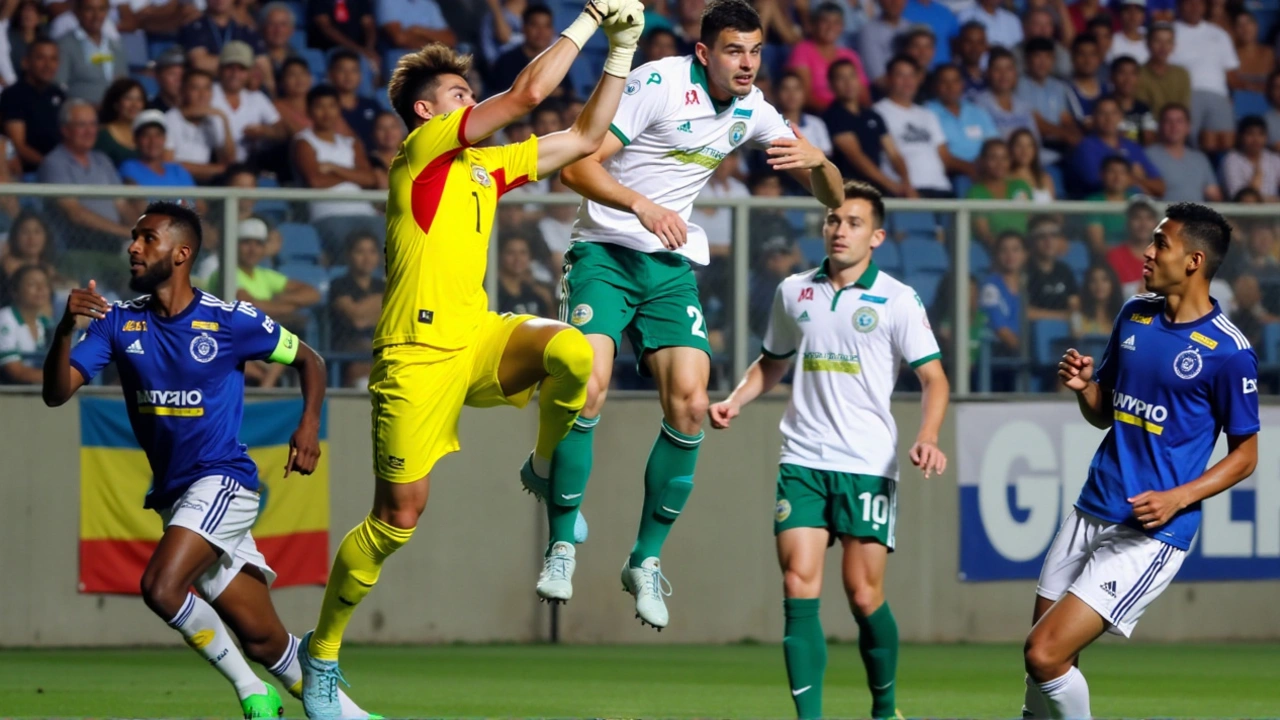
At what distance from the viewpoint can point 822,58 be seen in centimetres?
1529

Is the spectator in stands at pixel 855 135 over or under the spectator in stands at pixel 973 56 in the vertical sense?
under

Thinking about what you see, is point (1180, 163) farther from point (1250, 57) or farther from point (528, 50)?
point (528, 50)

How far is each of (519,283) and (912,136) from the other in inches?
164

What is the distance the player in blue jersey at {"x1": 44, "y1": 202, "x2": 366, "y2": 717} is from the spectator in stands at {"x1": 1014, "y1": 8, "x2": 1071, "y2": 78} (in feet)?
32.7

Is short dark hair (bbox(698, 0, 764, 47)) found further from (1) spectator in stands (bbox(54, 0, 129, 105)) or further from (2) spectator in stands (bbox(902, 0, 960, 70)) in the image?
(2) spectator in stands (bbox(902, 0, 960, 70))

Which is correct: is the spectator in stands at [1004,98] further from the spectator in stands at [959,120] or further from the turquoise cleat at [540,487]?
the turquoise cleat at [540,487]

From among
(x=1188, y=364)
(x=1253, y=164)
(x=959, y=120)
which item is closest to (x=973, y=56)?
(x=959, y=120)

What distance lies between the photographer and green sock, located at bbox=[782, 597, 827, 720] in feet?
26.0

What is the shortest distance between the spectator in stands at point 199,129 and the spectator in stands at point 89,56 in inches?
25.4

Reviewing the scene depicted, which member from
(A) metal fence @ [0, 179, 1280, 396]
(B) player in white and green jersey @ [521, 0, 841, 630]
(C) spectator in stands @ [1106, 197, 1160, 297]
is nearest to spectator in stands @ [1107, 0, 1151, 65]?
(A) metal fence @ [0, 179, 1280, 396]

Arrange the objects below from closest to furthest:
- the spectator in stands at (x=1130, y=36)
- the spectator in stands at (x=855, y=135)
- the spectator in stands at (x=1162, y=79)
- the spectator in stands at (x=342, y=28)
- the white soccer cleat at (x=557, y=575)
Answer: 1. the white soccer cleat at (x=557, y=575)
2. the spectator in stands at (x=855, y=135)
3. the spectator in stands at (x=342, y=28)
4. the spectator in stands at (x=1162, y=79)
5. the spectator in stands at (x=1130, y=36)

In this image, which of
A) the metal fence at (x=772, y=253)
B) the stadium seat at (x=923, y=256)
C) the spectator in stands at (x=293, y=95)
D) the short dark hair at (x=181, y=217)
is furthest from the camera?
the spectator in stands at (x=293, y=95)

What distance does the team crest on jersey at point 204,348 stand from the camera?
7840 millimetres

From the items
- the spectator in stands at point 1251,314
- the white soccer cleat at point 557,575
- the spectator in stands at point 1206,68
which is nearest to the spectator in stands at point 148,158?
the white soccer cleat at point 557,575
